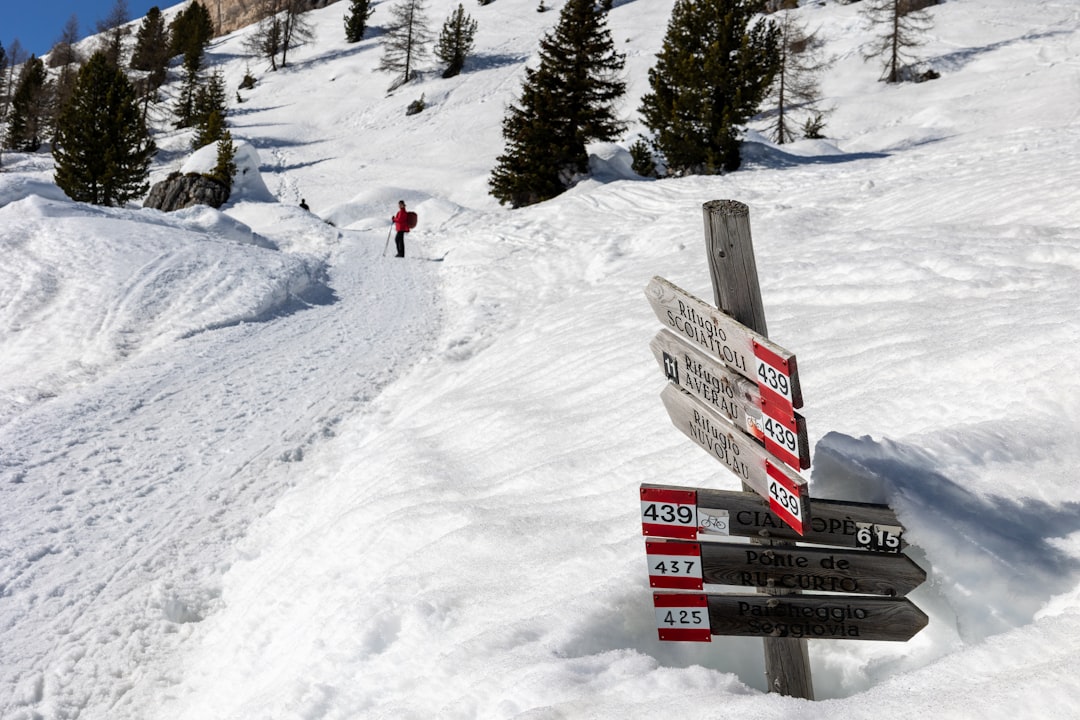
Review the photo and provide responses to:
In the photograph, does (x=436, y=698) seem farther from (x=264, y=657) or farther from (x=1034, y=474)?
(x=1034, y=474)

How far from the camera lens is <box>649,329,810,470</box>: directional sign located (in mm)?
2627

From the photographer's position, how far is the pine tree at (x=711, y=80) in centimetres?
2316

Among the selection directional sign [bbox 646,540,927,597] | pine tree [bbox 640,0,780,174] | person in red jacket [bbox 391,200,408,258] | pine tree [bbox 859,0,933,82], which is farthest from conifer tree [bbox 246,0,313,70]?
directional sign [bbox 646,540,927,597]

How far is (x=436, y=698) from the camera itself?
11.4 ft

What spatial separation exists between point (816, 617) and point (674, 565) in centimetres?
56

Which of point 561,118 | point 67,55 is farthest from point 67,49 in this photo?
point 561,118

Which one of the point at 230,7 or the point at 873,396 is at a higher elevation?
the point at 230,7

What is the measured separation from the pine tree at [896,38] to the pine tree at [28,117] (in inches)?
1930

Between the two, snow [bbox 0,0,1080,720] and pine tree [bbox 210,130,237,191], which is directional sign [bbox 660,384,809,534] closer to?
snow [bbox 0,0,1080,720]

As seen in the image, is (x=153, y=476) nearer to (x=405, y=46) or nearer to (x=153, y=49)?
Answer: (x=405, y=46)

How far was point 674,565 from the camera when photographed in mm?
3084

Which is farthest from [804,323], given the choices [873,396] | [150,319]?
[150,319]

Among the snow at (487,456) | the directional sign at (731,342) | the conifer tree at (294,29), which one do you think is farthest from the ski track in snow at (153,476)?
the conifer tree at (294,29)

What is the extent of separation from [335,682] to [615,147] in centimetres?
2612
